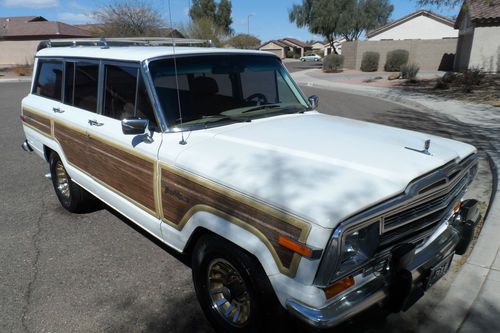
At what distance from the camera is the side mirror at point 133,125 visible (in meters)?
2.86

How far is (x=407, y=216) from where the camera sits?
7.41 feet

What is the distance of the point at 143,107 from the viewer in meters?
3.28

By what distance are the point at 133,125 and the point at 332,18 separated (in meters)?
47.3

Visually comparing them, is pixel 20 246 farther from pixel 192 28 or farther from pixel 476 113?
pixel 192 28

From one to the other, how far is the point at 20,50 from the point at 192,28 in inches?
933

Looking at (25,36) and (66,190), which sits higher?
(25,36)

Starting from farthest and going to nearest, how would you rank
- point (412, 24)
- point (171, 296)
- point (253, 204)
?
1. point (412, 24)
2. point (171, 296)
3. point (253, 204)

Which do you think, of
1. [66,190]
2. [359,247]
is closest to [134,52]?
[66,190]

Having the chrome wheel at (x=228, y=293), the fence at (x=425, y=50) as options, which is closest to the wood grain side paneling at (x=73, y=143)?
the chrome wheel at (x=228, y=293)

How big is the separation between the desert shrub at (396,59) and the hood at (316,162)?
98.5 feet

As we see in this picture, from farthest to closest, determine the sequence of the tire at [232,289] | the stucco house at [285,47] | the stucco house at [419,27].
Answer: the stucco house at [285,47]
the stucco house at [419,27]
the tire at [232,289]

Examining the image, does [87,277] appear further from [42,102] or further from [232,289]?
[42,102]

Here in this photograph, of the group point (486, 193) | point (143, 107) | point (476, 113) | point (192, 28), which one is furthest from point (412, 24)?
point (143, 107)

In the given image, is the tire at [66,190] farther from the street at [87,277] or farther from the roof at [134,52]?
the roof at [134,52]
